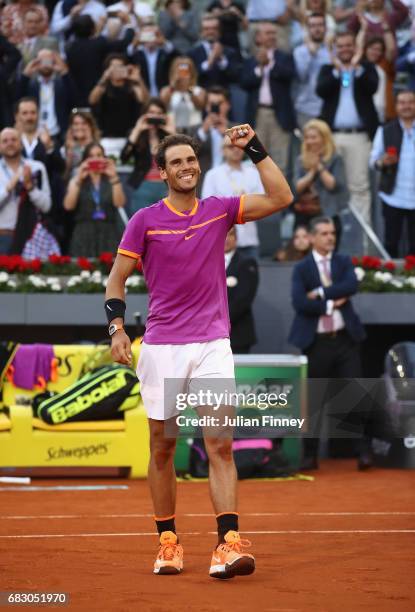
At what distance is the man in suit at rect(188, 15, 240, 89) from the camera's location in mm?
17375

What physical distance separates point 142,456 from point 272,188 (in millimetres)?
6077

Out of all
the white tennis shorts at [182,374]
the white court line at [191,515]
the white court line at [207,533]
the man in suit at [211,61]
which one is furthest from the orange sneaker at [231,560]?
the man in suit at [211,61]

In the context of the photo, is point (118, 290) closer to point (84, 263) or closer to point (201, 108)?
point (84, 263)

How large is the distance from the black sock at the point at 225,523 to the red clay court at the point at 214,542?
0.83ft

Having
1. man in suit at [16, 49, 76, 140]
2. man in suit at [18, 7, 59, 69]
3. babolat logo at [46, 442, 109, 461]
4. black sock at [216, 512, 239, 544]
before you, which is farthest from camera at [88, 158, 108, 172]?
black sock at [216, 512, 239, 544]

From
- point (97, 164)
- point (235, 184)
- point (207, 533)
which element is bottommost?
point (207, 533)

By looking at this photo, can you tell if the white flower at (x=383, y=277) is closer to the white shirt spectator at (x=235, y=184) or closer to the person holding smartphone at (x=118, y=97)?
the white shirt spectator at (x=235, y=184)

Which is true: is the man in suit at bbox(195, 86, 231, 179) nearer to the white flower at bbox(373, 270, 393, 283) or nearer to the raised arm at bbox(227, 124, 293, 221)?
the white flower at bbox(373, 270, 393, 283)

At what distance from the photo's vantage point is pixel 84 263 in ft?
49.9

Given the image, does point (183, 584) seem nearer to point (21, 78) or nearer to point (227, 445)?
point (227, 445)

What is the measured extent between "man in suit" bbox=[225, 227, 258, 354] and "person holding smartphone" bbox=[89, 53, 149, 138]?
343cm

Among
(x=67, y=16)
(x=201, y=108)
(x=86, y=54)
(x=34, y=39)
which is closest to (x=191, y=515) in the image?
(x=201, y=108)

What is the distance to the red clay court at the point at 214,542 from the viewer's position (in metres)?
6.79

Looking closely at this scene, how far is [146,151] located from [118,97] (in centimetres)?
133
